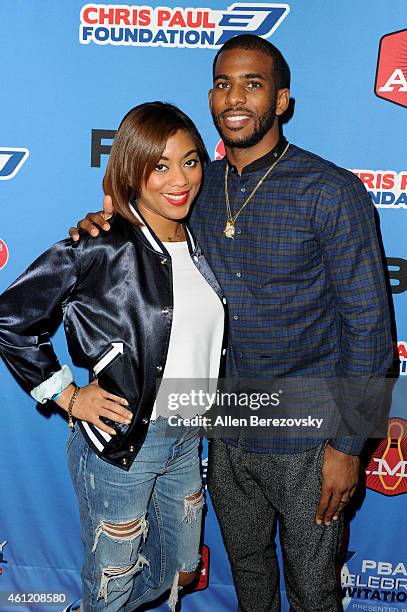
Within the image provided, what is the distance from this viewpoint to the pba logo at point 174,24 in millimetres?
2111

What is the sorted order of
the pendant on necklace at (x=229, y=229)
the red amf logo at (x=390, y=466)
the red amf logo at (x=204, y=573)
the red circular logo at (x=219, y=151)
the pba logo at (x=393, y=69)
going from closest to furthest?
the pendant on necklace at (x=229, y=229), the pba logo at (x=393, y=69), the red circular logo at (x=219, y=151), the red amf logo at (x=390, y=466), the red amf logo at (x=204, y=573)

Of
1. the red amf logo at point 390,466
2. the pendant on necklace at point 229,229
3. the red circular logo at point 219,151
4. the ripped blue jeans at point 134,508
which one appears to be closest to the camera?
the ripped blue jeans at point 134,508

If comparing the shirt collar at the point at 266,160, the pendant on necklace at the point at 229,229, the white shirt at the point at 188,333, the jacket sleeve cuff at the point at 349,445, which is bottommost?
the jacket sleeve cuff at the point at 349,445

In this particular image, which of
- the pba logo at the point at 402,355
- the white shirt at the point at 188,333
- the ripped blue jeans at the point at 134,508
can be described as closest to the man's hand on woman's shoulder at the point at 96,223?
the white shirt at the point at 188,333

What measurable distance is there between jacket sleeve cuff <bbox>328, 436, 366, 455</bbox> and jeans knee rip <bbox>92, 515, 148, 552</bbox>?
1.81ft

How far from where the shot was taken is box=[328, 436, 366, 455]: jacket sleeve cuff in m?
1.79

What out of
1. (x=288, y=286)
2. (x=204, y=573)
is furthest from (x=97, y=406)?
(x=204, y=573)

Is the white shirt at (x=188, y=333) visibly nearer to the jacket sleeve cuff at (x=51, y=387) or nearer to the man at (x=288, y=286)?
the man at (x=288, y=286)

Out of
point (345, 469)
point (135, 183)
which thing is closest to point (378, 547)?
point (345, 469)

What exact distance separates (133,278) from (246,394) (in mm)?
505

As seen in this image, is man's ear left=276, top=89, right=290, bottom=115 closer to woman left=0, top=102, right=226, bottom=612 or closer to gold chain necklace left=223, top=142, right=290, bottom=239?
gold chain necklace left=223, top=142, right=290, bottom=239

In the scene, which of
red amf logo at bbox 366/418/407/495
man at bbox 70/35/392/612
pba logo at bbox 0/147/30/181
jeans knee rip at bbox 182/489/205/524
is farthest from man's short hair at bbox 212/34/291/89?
red amf logo at bbox 366/418/407/495

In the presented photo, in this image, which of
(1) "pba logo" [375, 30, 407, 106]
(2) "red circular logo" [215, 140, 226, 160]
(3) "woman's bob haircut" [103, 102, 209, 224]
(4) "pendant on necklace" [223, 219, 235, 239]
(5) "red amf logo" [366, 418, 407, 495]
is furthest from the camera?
(5) "red amf logo" [366, 418, 407, 495]

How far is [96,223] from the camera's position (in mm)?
1670
